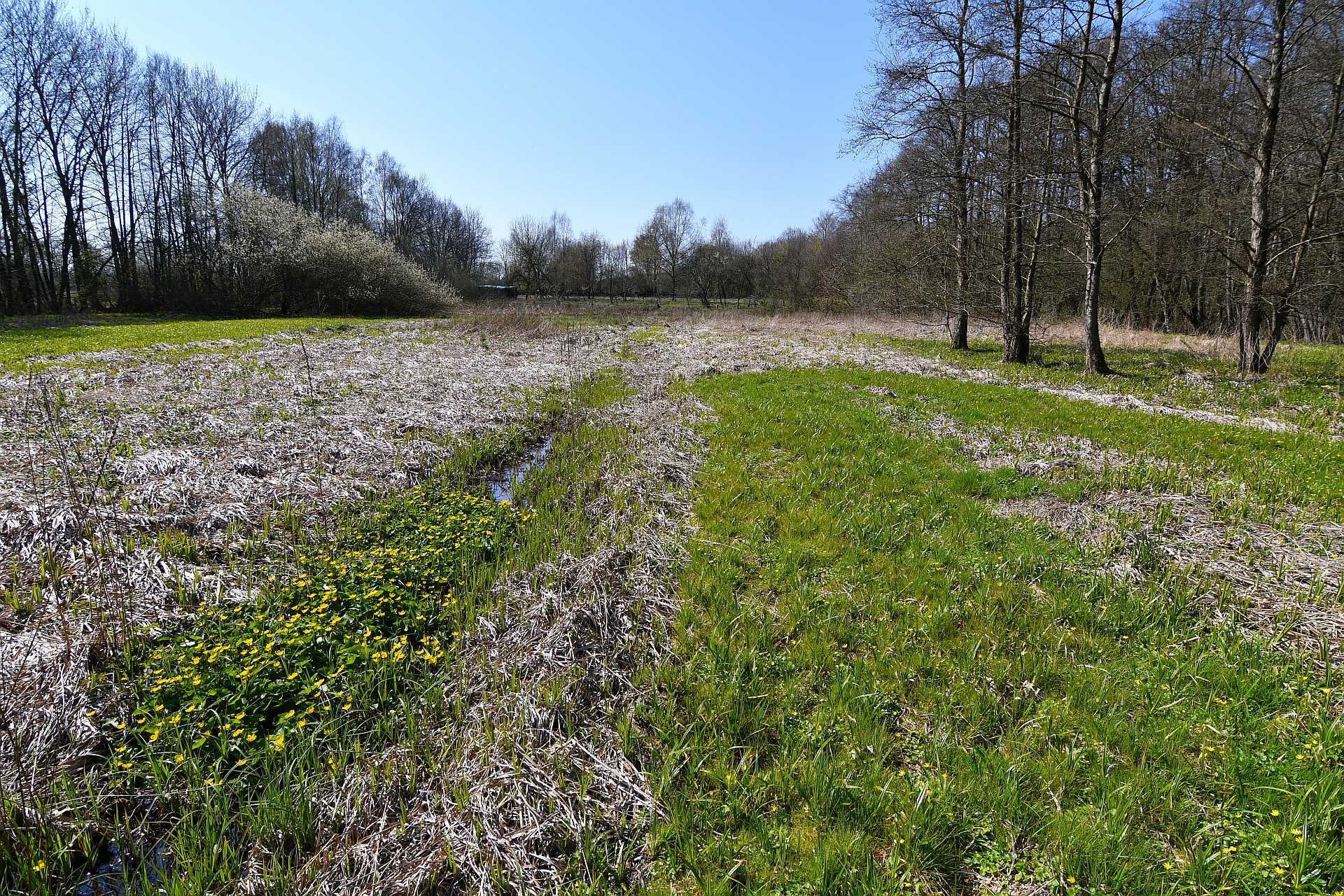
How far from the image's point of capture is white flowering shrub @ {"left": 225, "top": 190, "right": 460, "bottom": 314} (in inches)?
1383

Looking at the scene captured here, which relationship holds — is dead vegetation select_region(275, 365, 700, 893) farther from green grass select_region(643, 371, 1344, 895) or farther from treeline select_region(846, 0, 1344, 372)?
treeline select_region(846, 0, 1344, 372)

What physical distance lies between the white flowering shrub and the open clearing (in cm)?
3360

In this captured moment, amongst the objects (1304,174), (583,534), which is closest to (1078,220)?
(1304,174)

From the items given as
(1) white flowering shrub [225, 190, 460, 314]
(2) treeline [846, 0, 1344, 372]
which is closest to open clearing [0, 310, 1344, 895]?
(2) treeline [846, 0, 1344, 372]

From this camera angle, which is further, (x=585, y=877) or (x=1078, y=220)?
(x=1078, y=220)

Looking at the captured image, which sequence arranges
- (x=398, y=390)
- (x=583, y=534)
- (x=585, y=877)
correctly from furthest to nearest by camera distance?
(x=398, y=390) → (x=583, y=534) → (x=585, y=877)

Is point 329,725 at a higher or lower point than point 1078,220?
lower

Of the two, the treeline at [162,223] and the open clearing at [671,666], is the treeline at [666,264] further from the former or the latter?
the open clearing at [671,666]

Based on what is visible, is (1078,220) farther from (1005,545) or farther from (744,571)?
(744,571)

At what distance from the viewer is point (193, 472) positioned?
249 inches

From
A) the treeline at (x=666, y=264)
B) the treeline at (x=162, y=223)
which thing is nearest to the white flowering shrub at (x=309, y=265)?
the treeline at (x=162, y=223)

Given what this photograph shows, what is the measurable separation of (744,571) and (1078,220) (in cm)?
1521

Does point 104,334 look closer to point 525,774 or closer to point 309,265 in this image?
point 309,265

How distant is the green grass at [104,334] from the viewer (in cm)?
1490
